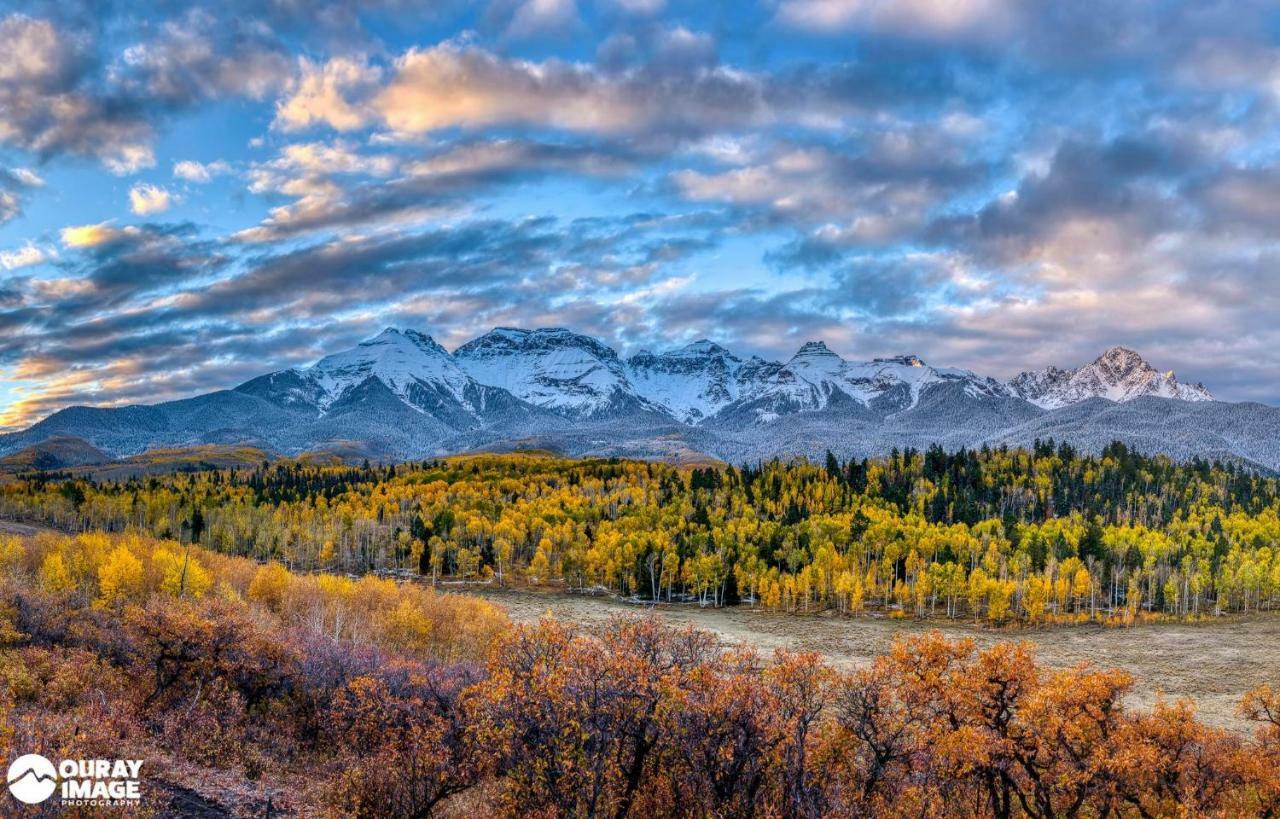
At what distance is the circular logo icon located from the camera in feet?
115

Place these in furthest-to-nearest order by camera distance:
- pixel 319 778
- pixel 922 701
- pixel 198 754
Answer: pixel 319 778, pixel 198 754, pixel 922 701

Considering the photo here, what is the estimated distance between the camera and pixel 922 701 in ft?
152

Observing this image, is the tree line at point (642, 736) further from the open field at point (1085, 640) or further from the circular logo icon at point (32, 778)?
the open field at point (1085, 640)

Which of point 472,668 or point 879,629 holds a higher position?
point 472,668

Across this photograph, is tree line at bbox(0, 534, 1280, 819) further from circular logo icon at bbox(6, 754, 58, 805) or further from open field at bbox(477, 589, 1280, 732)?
open field at bbox(477, 589, 1280, 732)

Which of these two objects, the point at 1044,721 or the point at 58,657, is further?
the point at 58,657

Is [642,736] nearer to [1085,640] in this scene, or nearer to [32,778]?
[32,778]

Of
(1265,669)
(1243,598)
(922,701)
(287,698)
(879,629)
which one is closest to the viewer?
(922,701)

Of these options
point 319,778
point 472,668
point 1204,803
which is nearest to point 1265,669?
point 1204,803

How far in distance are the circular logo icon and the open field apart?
320 feet

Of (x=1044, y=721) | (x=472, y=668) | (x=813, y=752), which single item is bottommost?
(x=472, y=668)

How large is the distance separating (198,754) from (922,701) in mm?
46909

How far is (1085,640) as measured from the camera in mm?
154875

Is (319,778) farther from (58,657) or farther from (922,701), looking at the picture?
A: (922,701)
